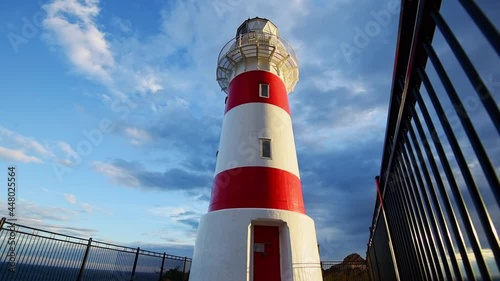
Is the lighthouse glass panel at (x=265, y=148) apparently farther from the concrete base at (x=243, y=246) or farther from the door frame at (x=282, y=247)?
the door frame at (x=282, y=247)

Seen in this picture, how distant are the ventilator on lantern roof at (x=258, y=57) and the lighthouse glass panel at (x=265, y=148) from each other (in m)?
3.84

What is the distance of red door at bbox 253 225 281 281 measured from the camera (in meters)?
7.97

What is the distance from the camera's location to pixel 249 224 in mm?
8062

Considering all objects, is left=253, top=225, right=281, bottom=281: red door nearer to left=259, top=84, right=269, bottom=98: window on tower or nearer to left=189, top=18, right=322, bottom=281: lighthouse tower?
left=189, top=18, right=322, bottom=281: lighthouse tower

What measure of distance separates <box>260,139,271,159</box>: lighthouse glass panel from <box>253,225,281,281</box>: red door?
2.45 meters

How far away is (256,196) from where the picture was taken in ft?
28.5

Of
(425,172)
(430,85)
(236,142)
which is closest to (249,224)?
(236,142)

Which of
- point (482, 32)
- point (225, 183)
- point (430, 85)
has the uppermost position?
point (225, 183)

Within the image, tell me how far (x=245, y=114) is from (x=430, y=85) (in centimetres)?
878

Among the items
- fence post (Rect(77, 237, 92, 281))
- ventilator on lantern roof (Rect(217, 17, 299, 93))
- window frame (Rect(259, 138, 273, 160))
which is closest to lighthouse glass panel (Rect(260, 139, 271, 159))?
window frame (Rect(259, 138, 273, 160))

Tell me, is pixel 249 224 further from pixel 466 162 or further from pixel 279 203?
pixel 466 162

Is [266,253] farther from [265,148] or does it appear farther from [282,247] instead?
[265,148]

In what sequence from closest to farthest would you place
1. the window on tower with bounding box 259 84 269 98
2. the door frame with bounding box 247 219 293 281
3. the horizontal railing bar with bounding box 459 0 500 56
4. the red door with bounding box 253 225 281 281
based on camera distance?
the horizontal railing bar with bounding box 459 0 500 56, the door frame with bounding box 247 219 293 281, the red door with bounding box 253 225 281 281, the window on tower with bounding box 259 84 269 98

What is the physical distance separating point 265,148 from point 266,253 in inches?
141
